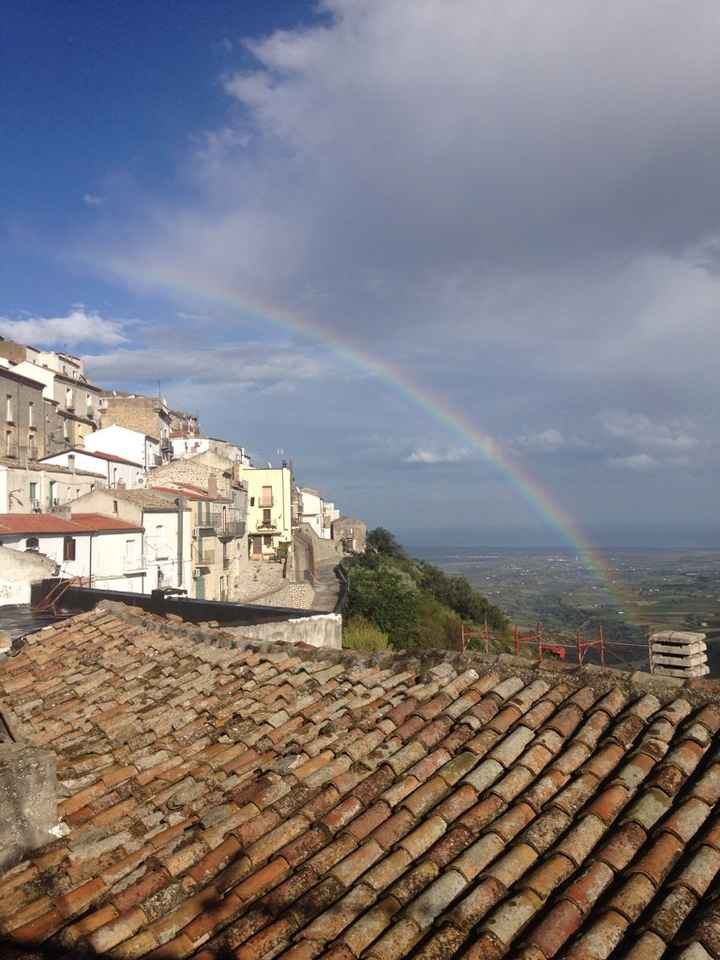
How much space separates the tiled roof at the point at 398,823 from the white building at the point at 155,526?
28053 mm

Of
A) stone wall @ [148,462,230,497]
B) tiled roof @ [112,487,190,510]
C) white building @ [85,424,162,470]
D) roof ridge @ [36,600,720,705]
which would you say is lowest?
roof ridge @ [36,600,720,705]

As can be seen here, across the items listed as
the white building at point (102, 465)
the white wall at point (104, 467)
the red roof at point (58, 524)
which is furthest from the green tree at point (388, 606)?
the white wall at point (104, 467)

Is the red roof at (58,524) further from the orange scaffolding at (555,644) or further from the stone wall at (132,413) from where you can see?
the stone wall at (132,413)

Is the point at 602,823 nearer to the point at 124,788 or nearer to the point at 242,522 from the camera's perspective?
the point at 124,788

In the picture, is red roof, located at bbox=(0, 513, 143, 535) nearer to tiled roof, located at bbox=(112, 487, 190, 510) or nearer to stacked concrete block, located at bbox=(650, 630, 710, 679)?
tiled roof, located at bbox=(112, 487, 190, 510)

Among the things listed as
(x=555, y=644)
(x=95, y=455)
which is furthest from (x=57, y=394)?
(x=555, y=644)

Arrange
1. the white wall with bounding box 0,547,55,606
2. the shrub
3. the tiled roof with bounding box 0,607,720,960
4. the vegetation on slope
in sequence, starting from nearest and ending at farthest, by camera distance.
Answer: the tiled roof with bounding box 0,607,720,960 → the white wall with bounding box 0,547,55,606 → the shrub → the vegetation on slope

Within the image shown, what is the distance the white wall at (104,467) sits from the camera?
43.5m

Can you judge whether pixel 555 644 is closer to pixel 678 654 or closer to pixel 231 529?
pixel 678 654

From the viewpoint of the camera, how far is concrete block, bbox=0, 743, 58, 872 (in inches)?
167

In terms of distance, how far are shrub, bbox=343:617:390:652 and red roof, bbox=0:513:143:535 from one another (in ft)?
36.4

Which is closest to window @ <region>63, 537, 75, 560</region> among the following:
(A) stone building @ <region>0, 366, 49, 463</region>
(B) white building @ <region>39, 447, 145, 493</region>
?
(B) white building @ <region>39, 447, 145, 493</region>

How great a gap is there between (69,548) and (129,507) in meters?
5.53

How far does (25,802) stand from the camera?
4.38 meters
